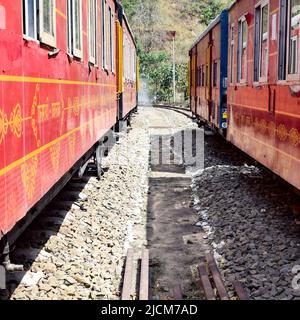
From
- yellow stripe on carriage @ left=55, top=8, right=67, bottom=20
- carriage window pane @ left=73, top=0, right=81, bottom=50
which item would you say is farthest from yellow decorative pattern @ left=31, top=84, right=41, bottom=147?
carriage window pane @ left=73, top=0, right=81, bottom=50

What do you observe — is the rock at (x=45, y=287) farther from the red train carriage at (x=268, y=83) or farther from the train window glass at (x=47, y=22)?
the red train carriage at (x=268, y=83)

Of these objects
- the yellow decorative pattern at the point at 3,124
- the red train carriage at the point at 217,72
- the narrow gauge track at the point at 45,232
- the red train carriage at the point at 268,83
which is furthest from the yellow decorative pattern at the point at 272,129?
the red train carriage at the point at 217,72

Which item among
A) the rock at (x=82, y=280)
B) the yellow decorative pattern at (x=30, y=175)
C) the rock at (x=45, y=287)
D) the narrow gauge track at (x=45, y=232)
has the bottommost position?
the rock at (x=82, y=280)

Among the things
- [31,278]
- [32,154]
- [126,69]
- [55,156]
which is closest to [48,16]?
[55,156]

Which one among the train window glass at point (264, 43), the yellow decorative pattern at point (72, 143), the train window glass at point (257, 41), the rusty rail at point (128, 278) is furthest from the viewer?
the train window glass at point (257, 41)

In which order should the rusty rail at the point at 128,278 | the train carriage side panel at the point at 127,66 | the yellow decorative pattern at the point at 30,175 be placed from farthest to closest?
the train carriage side panel at the point at 127,66, the rusty rail at the point at 128,278, the yellow decorative pattern at the point at 30,175

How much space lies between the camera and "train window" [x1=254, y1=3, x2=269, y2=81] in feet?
24.4

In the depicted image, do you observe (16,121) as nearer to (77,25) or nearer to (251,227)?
(77,25)

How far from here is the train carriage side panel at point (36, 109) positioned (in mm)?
3336

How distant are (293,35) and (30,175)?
11.9 ft

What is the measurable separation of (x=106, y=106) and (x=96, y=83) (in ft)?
6.25

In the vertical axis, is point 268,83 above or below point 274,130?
above

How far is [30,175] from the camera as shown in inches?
156
